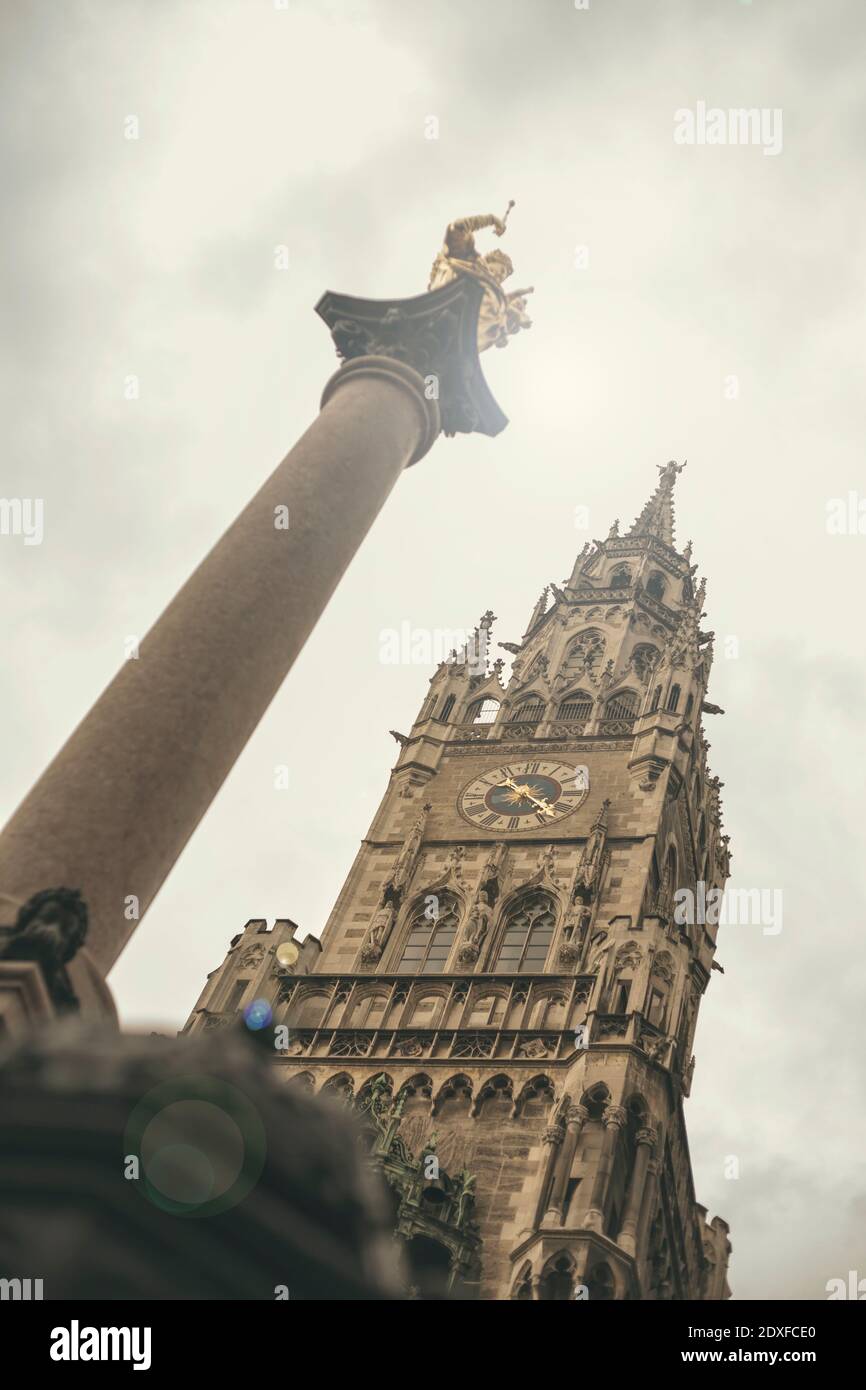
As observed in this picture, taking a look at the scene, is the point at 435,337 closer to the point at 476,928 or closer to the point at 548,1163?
the point at 548,1163

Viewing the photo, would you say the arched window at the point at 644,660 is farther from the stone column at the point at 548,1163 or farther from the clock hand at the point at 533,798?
the stone column at the point at 548,1163

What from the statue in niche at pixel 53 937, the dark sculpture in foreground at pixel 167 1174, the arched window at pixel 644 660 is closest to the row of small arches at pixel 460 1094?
the arched window at pixel 644 660

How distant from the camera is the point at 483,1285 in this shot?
2928 cm

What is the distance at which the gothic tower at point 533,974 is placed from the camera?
29906 millimetres

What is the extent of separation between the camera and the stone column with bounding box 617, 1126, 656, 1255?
28438 mm

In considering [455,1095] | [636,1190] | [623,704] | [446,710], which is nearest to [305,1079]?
[455,1095]

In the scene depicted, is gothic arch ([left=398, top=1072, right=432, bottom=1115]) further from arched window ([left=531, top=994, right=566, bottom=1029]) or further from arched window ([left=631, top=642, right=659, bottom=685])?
arched window ([left=631, top=642, right=659, bottom=685])

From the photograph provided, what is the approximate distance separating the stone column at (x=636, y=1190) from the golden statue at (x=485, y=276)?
17.6m

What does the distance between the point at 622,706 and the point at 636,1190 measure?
25115 millimetres

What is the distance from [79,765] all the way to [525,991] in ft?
89.3

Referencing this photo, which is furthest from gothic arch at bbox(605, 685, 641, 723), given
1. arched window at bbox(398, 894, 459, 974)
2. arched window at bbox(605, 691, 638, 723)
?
arched window at bbox(398, 894, 459, 974)

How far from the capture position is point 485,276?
1852 centimetres

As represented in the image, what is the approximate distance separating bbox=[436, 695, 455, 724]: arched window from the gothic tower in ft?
0.25
